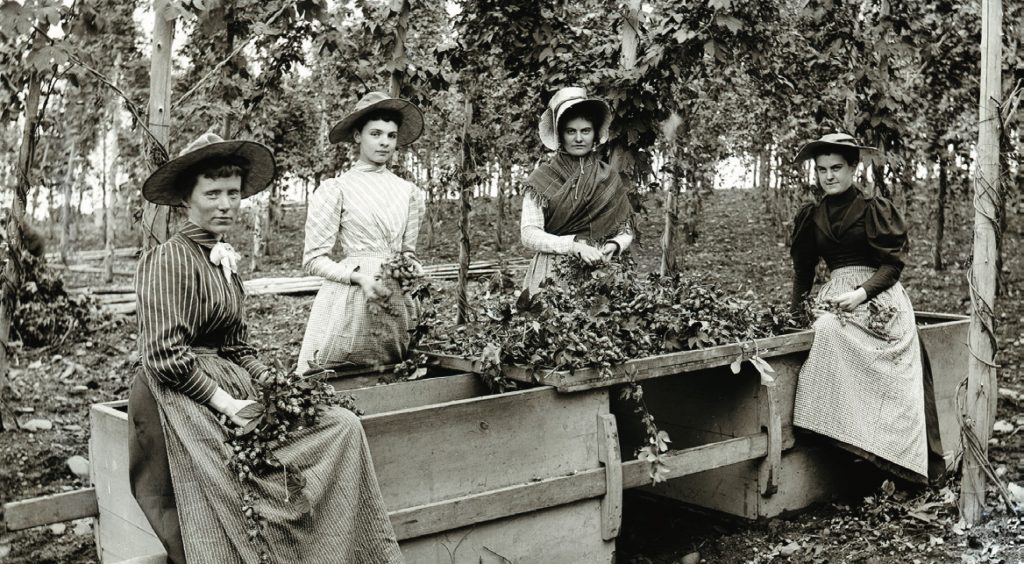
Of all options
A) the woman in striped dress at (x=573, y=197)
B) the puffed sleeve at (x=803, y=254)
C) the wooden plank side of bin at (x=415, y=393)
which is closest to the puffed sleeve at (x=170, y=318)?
the wooden plank side of bin at (x=415, y=393)

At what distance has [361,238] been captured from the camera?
4.14 metres

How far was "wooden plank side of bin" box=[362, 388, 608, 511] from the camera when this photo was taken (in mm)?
3156

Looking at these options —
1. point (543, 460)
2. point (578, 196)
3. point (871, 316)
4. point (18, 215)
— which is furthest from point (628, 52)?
point (18, 215)

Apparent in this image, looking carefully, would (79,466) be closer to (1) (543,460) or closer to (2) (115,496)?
(2) (115,496)

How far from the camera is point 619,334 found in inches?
164

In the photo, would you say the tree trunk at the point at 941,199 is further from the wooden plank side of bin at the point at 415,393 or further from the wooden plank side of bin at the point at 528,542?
the wooden plank side of bin at the point at 528,542

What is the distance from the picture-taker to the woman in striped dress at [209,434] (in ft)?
8.83

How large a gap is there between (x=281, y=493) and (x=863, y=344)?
3.14 meters

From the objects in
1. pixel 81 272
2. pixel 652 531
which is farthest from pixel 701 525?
pixel 81 272

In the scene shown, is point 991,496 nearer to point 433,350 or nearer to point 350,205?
point 433,350

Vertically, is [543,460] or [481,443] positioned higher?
[481,443]

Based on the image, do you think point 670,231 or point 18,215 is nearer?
point 18,215

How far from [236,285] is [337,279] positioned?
0.90 m

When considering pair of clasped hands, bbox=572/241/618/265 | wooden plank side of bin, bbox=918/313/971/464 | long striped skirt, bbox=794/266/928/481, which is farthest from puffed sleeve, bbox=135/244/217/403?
wooden plank side of bin, bbox=918/313/971/464
